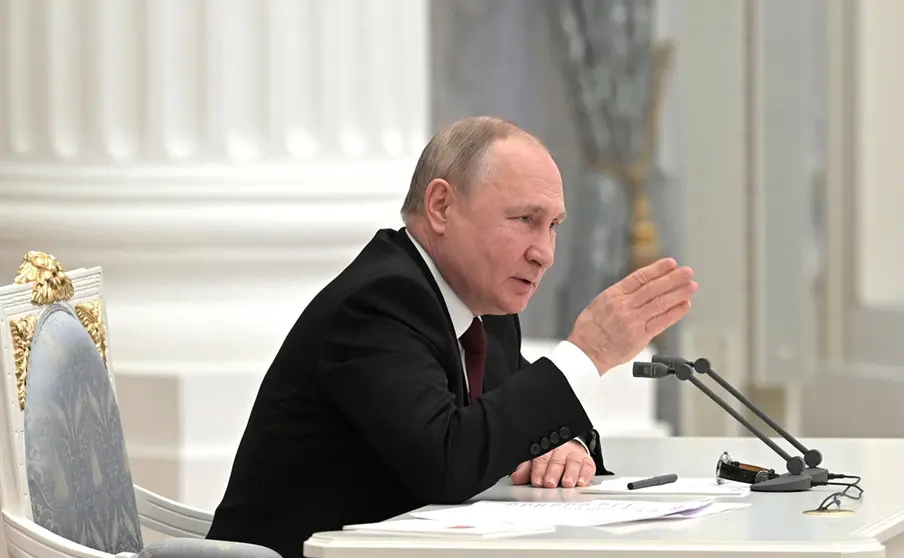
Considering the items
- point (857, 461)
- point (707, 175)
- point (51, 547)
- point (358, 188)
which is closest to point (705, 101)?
point (707, 175)

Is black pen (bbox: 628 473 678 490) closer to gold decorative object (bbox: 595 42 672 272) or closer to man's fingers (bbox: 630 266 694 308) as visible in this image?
man's fingers (bbox: 630 266 694 308)

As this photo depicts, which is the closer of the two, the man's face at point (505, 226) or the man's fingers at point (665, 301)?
the man's fingers at point (665, 301)

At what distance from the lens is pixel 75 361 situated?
8.41 feet

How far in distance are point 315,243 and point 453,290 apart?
165cm

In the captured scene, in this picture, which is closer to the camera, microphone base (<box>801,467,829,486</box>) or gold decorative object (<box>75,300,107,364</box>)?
microphone base (<box>801,467,829,486</box>)

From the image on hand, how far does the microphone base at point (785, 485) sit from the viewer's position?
2299 millimetres

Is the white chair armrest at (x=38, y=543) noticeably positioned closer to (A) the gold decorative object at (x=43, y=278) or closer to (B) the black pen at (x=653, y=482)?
(A) the gold decorative object at (x=43, y=278)

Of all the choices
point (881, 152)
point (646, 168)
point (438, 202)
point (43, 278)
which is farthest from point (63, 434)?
point (646, 168)

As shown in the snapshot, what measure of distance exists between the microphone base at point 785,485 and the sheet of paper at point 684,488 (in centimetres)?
2

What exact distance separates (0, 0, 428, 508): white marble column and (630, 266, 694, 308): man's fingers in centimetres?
187

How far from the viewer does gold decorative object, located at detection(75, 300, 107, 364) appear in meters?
2.68

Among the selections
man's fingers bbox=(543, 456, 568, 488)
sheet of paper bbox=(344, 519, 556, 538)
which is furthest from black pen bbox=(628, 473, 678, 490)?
sheet of paper bbox=(344, 519, 556, 538)

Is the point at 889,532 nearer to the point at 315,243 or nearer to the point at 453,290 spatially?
the point at 453,290

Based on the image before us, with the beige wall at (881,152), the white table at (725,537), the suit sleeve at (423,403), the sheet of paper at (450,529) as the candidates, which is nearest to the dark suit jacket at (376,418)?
the suit sleeve at (423,403)
